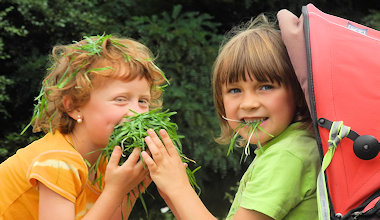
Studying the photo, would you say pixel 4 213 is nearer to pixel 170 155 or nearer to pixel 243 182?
pixel 170 155

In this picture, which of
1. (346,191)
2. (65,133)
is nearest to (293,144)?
(346,191)

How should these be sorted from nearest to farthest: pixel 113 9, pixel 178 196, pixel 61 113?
pixel 178 196 → pixel 61 113 → pixel 113 9

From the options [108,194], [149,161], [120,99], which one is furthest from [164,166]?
[120,99]

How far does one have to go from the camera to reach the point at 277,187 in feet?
6.49

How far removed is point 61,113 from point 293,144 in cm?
119

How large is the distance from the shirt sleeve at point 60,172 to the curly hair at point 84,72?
0.23 metres

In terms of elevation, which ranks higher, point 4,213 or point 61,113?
point 61,113

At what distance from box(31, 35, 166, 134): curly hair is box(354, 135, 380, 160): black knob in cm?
113

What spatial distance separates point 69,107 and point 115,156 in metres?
0.44

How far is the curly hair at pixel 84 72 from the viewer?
8.08 feet

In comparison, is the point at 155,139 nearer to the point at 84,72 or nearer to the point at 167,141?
the point at 167,141

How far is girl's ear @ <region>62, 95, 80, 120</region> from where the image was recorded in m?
2.53

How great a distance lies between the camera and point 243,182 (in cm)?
238

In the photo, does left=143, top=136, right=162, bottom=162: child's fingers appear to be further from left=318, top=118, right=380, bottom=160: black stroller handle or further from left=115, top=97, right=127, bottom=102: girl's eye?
left=318, top=118, right=380, bottom=160: black stroller handle
